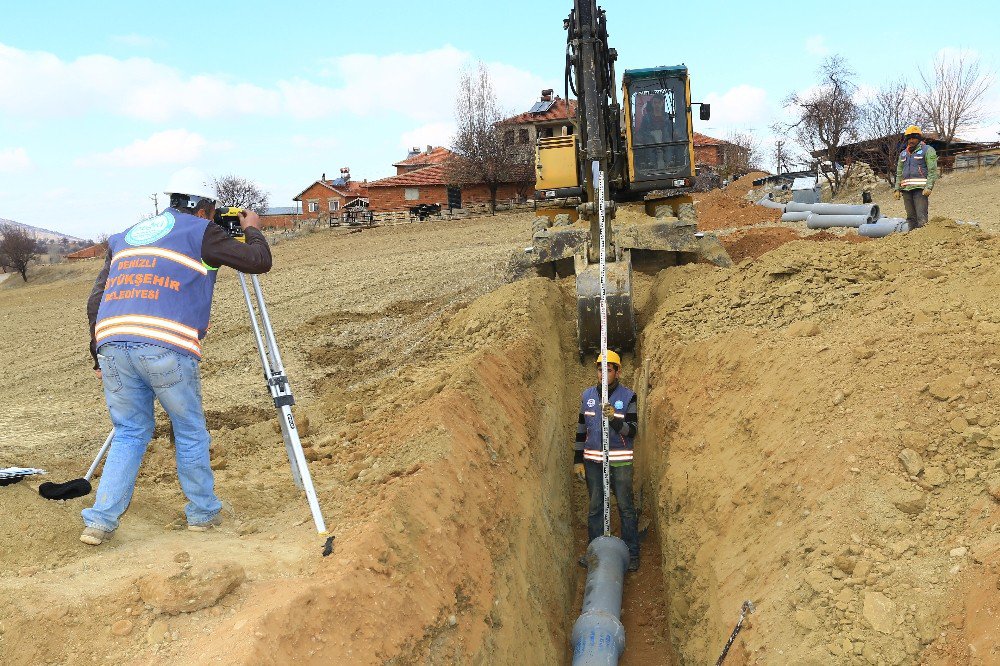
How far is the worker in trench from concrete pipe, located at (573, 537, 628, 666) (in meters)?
0.37

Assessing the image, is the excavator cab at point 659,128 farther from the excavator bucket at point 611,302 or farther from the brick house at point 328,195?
the brick house at point 328,195

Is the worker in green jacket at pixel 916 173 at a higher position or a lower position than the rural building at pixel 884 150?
lower

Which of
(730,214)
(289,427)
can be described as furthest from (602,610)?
(730,214)

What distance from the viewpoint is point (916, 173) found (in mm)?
10547

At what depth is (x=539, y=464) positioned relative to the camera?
7004 mm

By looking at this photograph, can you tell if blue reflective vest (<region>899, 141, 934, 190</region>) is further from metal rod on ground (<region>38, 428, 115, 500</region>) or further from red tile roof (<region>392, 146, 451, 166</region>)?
red tile roof (<region>392, 146, 451, 166</region>)

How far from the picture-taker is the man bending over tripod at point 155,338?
434cm

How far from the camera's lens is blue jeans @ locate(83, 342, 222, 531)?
14.2 feet

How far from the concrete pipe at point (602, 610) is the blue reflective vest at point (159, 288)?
3.39 m

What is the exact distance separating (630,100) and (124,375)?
8126 millimetres

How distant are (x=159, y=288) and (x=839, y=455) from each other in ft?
14.1

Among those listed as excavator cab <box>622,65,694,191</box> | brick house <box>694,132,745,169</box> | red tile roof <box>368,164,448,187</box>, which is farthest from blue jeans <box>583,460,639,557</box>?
brick house <box>694,132,745,169</box>

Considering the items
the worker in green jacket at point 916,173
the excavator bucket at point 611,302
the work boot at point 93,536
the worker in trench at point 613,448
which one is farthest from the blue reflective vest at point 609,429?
the worker in green jacket at point 916,173

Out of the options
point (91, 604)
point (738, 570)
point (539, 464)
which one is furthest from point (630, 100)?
point (91, 604)
